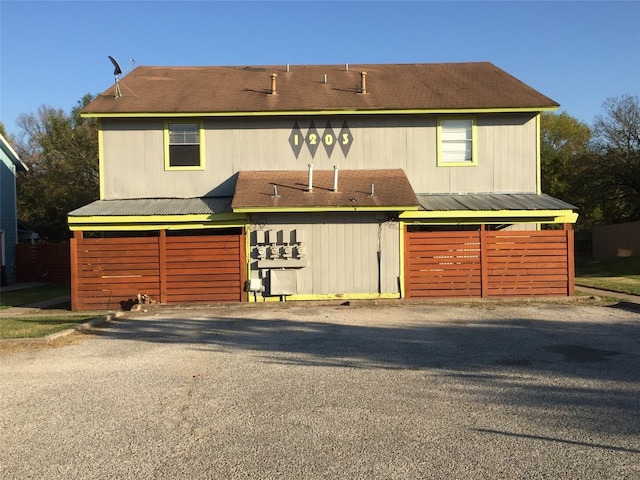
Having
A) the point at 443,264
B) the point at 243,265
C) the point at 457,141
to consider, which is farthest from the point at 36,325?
the point at 457,141

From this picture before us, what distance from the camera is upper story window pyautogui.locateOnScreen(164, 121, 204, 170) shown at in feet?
55.3

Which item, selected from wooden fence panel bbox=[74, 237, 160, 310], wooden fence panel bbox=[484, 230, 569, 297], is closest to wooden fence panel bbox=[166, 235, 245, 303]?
wooden fence panel bbox=[74, 237, 160, 310]

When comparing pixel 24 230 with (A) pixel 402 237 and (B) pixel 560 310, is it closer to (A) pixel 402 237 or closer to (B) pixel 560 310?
(A) pixel 402 237

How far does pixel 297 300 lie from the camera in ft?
51.2

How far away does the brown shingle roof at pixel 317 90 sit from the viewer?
16656 mm

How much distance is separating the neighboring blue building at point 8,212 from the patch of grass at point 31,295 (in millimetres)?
3626

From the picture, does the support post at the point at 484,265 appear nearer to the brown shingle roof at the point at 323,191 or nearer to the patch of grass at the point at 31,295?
the brown shingle roof at the point at 323,191

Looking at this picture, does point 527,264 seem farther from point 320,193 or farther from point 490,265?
point 320,193

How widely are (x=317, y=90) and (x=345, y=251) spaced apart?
5734 mm

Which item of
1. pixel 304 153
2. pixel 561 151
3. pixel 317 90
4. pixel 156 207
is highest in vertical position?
pixel 561 151

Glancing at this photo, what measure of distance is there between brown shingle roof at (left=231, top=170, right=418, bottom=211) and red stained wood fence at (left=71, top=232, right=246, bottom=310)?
1.31 meters

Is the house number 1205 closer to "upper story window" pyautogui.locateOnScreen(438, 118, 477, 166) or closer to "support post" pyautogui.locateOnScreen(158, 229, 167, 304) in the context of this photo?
"upper story window" pyautogui.locateOnScreen(438, 118, 477, 166)

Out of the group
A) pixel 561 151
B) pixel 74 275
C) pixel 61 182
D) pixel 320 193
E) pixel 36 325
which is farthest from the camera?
pixel 561 151

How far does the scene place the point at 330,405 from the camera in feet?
19.3
